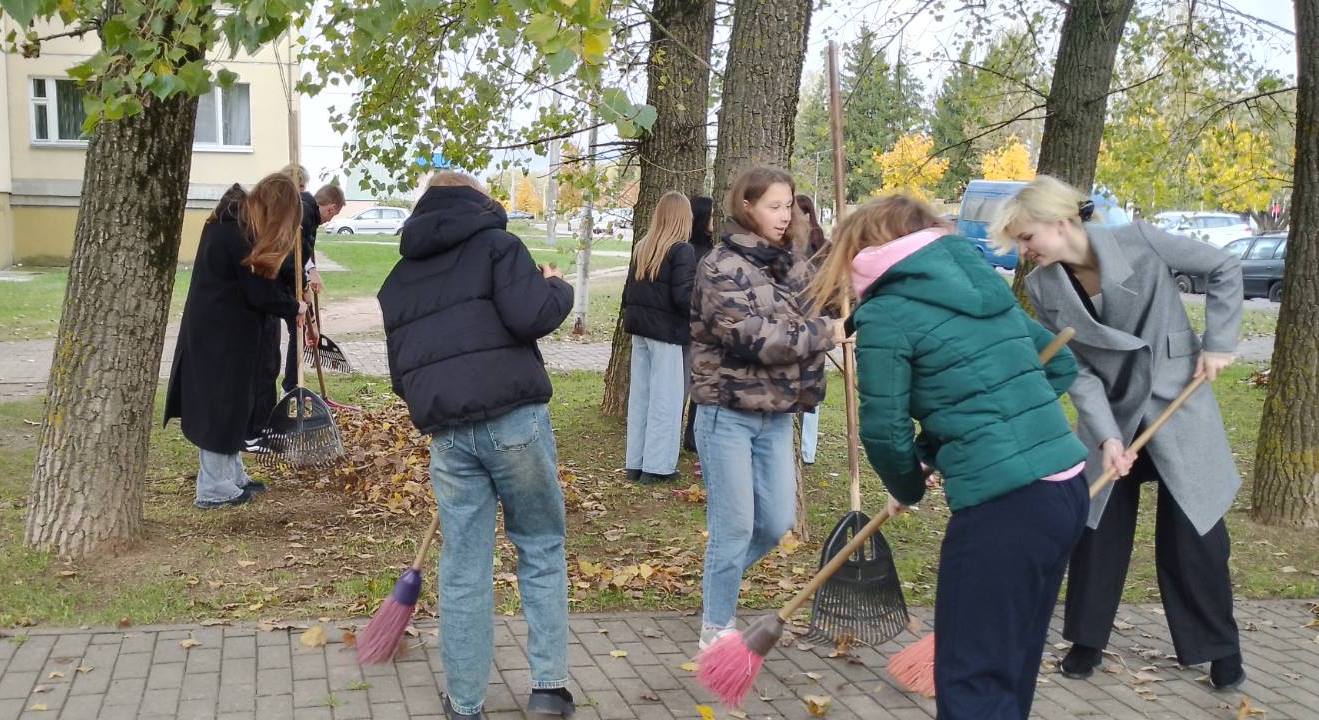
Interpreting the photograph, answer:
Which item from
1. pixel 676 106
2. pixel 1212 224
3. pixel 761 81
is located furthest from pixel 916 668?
pixel 1212 224

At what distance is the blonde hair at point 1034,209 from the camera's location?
4.26 m

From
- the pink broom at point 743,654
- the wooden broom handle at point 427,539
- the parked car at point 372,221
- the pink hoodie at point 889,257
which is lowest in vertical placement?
the parked car at point 372,221

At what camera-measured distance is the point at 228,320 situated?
654cm

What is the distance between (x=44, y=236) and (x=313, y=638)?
2487cm

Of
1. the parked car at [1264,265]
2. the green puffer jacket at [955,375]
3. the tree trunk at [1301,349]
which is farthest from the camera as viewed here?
the parked car at [1264,265]

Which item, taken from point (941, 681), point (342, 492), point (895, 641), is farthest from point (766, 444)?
point (342, 492)

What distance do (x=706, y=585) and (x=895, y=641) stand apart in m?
0.94

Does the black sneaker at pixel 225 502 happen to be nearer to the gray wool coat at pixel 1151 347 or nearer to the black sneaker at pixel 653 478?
the black sneaker at pixel 653 478

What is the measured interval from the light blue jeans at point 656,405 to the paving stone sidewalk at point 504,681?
2699mm

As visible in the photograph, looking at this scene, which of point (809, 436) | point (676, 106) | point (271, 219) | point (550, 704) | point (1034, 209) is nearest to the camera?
point (550, 704)

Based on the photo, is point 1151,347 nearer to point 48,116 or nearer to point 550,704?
point 550,704

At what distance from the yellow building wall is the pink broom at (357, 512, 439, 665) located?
23.5m

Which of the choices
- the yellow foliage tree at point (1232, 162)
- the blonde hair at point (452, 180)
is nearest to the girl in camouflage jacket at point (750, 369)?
the blonde hair at point (452, 180)

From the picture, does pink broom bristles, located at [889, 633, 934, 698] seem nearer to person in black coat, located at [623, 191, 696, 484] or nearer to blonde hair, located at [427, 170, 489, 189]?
blonde hair, located at [427, 170, 489, 189]
